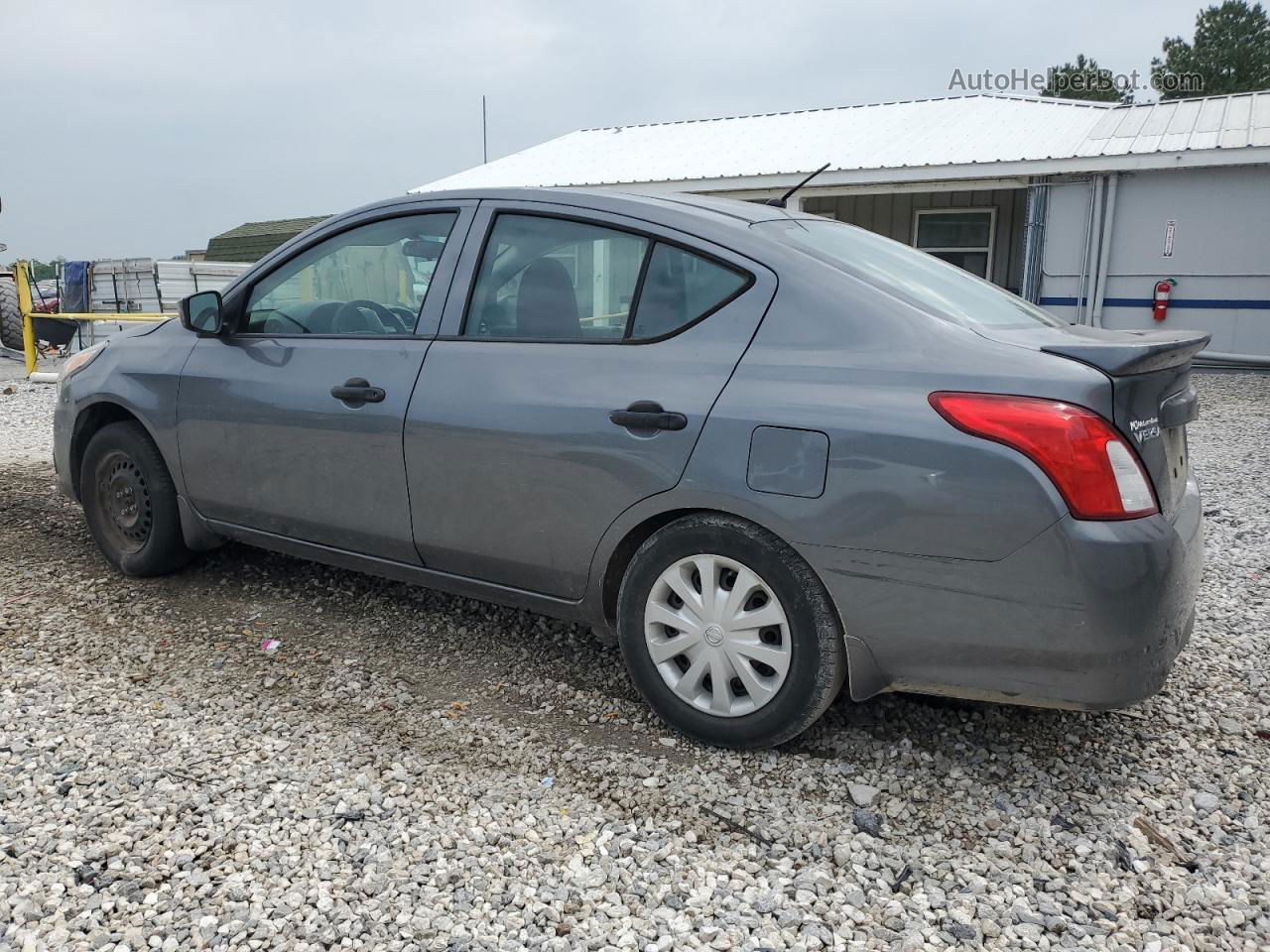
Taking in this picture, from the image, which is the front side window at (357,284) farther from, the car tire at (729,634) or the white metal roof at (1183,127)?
the white metal roof at (1183,127)

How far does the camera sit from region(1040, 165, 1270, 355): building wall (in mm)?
11352

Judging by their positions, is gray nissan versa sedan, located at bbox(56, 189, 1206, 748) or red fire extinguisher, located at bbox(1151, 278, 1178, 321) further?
red fire extinguisher, located at bbox(1151, 278, 1178, 321)

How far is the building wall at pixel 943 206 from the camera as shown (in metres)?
14.6

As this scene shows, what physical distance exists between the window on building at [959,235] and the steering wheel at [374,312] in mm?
12926

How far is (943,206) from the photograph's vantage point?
14.9m

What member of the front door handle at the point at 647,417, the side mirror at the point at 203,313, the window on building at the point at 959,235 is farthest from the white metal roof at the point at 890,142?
the front door handle at the point at 647,417

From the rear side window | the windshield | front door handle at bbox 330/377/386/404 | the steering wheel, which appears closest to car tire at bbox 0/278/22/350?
the steering wheel

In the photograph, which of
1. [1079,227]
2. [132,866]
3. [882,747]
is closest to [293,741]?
[132,866]

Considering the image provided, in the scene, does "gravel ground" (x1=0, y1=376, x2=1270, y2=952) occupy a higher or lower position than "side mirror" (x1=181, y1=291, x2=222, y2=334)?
lower

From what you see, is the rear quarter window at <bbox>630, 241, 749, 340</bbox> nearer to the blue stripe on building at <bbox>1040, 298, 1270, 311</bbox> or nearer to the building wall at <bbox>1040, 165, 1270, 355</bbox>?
the building wall at <bbox>1040, 165, 1270, 355</bbox>

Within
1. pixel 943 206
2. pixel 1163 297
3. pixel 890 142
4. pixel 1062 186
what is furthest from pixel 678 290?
pixel 943 206

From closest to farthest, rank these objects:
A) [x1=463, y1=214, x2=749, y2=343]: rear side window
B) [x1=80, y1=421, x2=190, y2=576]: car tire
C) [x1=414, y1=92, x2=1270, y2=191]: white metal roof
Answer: [x1=463, y1=214, x2=749, y2=343]: rear side window
[x1=80, y1=421, x2=190, y2=576]: car tire
[x1=414, y1=92, x2=1270, y2=191]: white metal roof

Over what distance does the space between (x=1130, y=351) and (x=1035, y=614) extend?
26.0 inches

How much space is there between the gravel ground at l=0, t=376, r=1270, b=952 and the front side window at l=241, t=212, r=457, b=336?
1163mm
